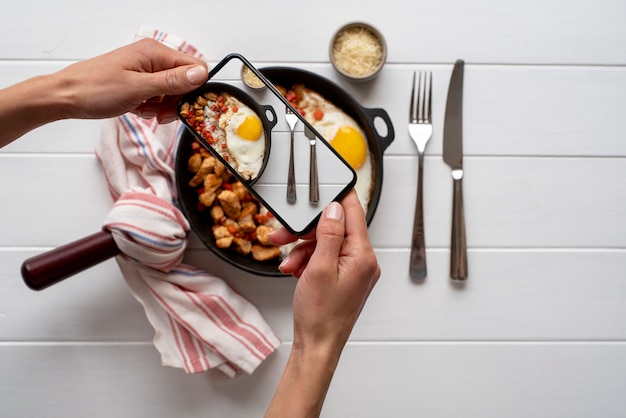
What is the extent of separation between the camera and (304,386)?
2.35 ft

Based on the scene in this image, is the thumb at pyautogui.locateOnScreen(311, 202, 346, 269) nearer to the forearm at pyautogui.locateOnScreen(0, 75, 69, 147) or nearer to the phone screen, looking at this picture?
the phone screen

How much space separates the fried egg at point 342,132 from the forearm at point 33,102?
40 cm

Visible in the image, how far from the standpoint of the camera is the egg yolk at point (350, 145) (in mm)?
998

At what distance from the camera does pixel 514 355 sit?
3.59 feet

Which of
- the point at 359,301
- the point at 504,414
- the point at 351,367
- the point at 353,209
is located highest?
the point at 353,209

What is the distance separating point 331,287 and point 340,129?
38 cm

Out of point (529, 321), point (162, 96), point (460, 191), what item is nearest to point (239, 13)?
point (162, 96)

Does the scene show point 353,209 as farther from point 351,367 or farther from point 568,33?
point 568,33

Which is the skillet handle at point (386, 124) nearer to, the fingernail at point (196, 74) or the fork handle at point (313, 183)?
the fork handle at point (313, 183)

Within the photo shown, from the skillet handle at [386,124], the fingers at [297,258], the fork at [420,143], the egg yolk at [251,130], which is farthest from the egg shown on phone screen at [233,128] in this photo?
the fork at [420,143]

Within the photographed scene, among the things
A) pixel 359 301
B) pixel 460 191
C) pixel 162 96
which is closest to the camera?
pixel 359 301

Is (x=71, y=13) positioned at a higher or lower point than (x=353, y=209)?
higher

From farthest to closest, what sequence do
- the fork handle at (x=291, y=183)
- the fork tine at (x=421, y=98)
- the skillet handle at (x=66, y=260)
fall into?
the fork tine at (x=421, y=98), the skillet handle at (x=66, y=260), the fork handle at (x=291, y=183)

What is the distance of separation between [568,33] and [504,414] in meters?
0.76
